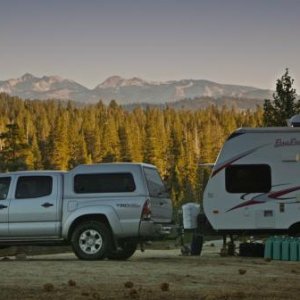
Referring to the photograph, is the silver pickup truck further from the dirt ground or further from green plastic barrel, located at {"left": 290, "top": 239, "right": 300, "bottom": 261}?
green plastic barrel, located at {"left": 290, "top": 239, "right": 300, "bottom": 261}

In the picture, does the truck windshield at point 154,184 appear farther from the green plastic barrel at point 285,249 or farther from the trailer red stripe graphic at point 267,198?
the green plastic barrel at point 285,249

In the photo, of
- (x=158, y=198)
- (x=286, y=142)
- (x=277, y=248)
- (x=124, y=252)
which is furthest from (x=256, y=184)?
(x=124, y=252)

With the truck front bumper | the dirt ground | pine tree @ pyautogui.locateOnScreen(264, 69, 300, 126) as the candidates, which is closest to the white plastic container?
the truck front bumper

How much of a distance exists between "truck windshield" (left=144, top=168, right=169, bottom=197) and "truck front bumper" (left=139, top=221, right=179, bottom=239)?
0.64m

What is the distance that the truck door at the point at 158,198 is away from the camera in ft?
57.7

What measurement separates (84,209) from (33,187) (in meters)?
1.23

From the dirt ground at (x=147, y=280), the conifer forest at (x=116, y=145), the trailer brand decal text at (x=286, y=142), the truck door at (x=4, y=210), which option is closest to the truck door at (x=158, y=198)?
the dirt ground at (x=147, y=280)

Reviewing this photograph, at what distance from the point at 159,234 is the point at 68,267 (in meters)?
2.95

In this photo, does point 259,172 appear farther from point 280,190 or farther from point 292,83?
point 292,83

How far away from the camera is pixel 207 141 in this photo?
636ft

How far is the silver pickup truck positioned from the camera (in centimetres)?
1723

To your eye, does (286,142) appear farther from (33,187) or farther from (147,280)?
(147,280)

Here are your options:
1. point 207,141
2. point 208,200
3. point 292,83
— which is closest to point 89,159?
point 207,141

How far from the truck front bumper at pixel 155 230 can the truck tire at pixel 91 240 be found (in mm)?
727
